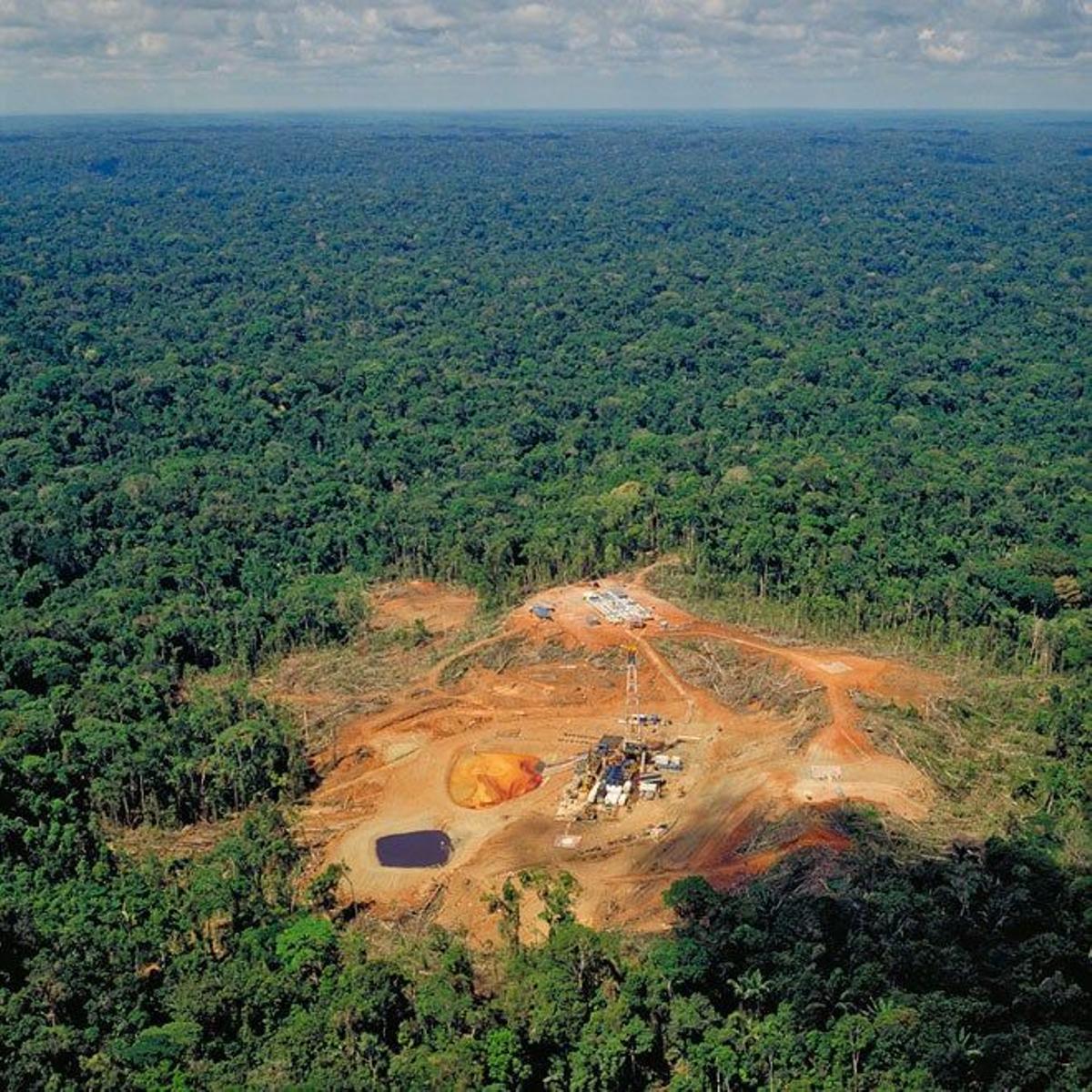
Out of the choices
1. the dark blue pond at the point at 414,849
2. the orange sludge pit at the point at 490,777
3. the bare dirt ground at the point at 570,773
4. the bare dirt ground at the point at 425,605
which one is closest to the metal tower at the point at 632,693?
the bare dirt ground at the point at 570,773

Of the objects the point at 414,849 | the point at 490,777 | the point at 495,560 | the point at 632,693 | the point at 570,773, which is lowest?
the point at 414,849

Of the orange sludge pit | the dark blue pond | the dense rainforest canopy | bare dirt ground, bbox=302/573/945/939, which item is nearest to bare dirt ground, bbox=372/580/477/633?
the dense rainforest canopy

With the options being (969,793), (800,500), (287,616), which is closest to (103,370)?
(287,616)

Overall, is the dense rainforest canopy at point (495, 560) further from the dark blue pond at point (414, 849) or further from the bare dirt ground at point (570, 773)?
the dark blue pond at point (414, 849)

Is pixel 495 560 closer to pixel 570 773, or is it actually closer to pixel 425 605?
pixel 425 605

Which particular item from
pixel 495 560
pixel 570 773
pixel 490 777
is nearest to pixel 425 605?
pixel 495 560

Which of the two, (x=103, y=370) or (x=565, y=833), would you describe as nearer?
(x=565, y=833)

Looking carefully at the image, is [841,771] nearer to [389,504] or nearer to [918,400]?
[389,504]
